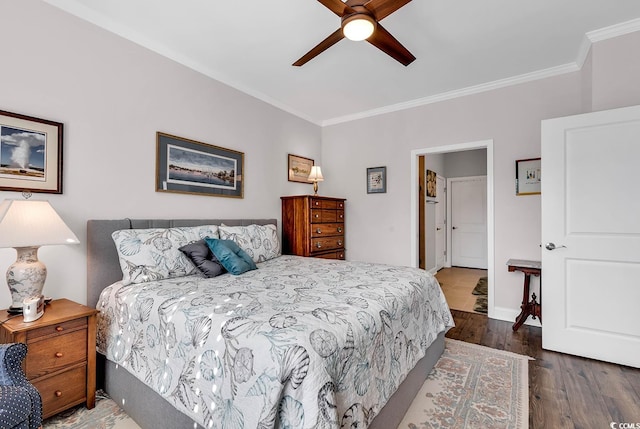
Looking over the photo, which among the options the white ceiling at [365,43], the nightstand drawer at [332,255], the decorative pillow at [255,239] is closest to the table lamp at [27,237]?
the decorative pillow at [255,239]

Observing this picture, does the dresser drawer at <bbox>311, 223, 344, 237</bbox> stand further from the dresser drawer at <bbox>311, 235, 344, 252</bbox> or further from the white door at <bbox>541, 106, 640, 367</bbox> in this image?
the white door at <bbox>541, 106, 640, 367</bbox>

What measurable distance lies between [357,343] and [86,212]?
2209mm

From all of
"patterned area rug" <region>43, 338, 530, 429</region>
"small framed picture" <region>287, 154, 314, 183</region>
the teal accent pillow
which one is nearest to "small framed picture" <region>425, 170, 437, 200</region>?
"small framed picture" <region>287, 154, 314, 183</region>

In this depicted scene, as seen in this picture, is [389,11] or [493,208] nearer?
[389,11]

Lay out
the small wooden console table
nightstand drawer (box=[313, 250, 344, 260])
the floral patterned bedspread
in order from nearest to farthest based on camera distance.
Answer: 1. the floral patterned bedspread
2. the small wooden console table
3. nightstand drawer (box=[313, 250, 344, 260])

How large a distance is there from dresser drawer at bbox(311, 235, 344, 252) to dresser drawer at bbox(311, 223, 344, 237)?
0.06 metres

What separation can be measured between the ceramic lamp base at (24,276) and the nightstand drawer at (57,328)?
251mm

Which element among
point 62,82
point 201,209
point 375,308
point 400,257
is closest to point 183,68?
point 62,82

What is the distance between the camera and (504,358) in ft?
8.07

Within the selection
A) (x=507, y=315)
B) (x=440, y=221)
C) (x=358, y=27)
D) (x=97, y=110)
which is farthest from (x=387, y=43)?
(x=440, y=221)

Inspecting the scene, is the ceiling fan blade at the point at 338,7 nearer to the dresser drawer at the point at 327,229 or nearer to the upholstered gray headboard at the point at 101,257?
the upholstered gray headboard at the point at 101,257

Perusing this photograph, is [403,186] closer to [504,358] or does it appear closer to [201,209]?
[504,358]

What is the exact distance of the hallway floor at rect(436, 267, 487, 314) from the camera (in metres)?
3.99

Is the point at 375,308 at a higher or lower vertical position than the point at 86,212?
lower
